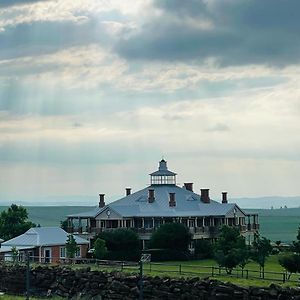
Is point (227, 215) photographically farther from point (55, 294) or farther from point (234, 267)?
point (55, 294)

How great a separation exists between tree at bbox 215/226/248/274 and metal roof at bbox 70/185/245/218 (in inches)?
631

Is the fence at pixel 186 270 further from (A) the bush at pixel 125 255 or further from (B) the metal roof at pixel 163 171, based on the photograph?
(B) the metal roof at pixel 163 171

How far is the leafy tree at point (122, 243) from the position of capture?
6088 centimetres

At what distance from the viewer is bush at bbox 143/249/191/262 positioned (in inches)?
2367

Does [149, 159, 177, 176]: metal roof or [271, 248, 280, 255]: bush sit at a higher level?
[149, 159, 177, 176]: metal roof

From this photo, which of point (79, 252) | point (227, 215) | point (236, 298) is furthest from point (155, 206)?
point (236, 298)

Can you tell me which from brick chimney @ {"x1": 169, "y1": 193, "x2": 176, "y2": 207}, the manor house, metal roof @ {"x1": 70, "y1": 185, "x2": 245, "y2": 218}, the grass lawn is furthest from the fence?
brick chimney @ {"x1": 169, "y1": 193, "x2": 176, "y2": 207}

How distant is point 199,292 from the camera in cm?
3006

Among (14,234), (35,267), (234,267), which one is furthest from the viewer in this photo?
(14,234)

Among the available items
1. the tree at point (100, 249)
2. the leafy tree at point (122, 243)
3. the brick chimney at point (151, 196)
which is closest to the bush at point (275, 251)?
the leafy tree at point (122, 243)

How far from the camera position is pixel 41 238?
193 feet

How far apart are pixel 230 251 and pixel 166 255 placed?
15571 millimetres

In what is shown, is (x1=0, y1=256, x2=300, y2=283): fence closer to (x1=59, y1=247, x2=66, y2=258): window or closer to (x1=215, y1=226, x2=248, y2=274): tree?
(x1=215, y1=226, x2=248, y2=274): tree

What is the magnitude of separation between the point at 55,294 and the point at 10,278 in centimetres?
271
